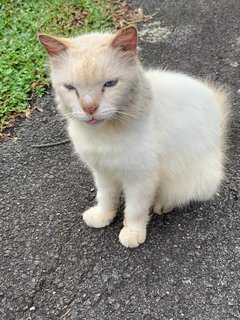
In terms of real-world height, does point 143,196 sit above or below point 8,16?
above

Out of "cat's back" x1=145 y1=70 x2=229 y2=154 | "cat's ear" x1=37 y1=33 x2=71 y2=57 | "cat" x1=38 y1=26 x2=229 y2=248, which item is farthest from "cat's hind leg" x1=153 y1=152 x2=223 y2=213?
"cat's ear" x1=37 y1=33 x2=71 y2=57

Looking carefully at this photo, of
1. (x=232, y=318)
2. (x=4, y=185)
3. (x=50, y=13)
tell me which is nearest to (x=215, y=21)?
(x=50, y=13)

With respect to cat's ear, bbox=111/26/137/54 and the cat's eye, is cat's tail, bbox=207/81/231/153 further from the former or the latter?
the cat's eye

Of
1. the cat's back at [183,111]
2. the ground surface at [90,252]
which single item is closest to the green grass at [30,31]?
the ground surface at [90,252]

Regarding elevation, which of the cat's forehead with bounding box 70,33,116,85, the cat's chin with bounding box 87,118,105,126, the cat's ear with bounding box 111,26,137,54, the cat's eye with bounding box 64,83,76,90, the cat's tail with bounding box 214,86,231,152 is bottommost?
the cat's tail with bounding box 214,86,231,152

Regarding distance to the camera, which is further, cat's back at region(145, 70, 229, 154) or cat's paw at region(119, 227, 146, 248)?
cat's paw at region(119, 227, 146, 248)

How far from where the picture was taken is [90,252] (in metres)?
2.48

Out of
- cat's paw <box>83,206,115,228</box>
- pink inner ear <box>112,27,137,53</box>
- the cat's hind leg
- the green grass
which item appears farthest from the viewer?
the green grass

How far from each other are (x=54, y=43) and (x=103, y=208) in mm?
1007

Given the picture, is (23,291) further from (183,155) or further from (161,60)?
(161,60)

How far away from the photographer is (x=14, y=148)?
3.19m

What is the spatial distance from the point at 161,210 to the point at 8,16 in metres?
2.84

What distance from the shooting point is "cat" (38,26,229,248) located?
1.90 meters

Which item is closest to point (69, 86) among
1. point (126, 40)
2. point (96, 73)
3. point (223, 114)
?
point (96, 73)
